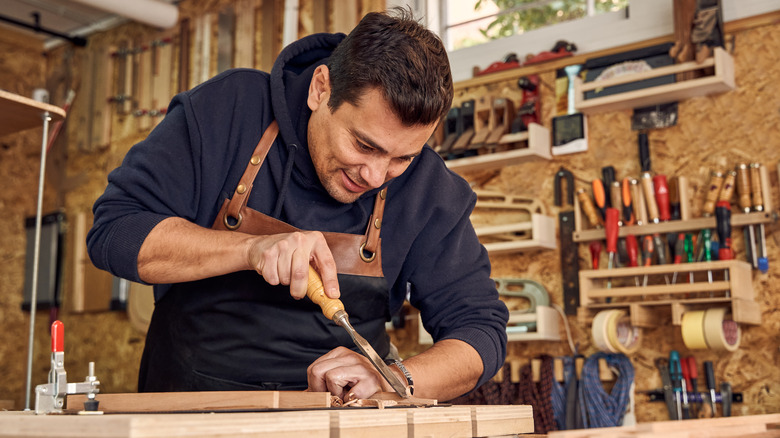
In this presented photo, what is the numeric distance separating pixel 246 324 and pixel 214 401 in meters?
0.64

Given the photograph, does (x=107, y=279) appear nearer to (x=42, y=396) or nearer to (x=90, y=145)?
(x=90, y=145)

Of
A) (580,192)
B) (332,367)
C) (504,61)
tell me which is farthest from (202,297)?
(504,61)

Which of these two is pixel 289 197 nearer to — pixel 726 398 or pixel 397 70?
pixel 397 70

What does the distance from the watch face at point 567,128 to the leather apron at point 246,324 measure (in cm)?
219

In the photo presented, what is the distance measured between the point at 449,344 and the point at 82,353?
453cm

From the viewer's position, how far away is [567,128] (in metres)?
3.82

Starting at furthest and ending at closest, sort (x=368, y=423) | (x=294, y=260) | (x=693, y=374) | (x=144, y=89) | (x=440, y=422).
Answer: (x=144, y=89), (x=693, y=374), (x=294, y=260), (x=440, y=422), (x=368, y=423)

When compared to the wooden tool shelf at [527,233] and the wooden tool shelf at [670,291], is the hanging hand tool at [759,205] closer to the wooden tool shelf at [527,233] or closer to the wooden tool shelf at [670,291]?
the wooden tool shelf at [670,291]

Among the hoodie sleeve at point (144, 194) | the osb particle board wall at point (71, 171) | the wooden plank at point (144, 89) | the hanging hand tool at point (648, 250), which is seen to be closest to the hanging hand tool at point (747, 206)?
the hanging hand tool at point (648, 250)

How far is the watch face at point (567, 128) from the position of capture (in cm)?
378

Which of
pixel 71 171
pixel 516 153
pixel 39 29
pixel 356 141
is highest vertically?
pixel 39 29

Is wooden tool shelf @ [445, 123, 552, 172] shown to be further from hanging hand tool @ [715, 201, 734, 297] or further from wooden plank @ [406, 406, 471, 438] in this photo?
wooden plank @ [406, 406, 471, 438]

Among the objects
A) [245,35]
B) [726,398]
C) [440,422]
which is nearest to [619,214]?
[726,398]

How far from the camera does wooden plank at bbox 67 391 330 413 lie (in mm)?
1088
